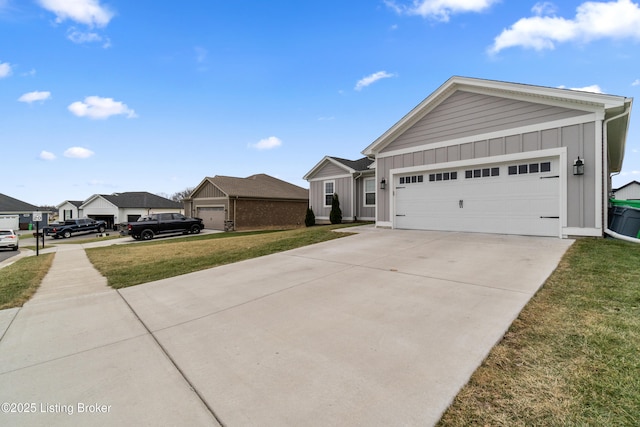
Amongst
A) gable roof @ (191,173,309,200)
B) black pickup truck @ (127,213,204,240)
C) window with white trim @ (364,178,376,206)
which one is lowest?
black pickup truck @ (127,213,204,240)

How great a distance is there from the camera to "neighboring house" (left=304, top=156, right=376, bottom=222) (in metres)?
16.6

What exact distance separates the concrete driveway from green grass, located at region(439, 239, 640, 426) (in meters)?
0.16

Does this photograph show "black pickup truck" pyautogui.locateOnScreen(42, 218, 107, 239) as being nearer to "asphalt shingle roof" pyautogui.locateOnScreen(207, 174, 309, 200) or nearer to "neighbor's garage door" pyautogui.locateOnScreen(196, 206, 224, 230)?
"neighbor's garage door" pyautogui.locateOnScreen(196, 206, 224, 230)

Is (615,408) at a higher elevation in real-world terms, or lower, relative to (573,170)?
lower

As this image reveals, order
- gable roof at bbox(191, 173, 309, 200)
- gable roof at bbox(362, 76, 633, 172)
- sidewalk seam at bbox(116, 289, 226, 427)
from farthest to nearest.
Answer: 1. gable roof at bbox(191, 173, 309, 200)
2. gable roof at bbox(362, 76, 633, 172)
3. sidewalk seam at bbox(116, 289, 226, 427)

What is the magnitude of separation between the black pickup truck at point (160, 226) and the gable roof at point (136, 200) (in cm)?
2105

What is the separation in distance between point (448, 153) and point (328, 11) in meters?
7.30

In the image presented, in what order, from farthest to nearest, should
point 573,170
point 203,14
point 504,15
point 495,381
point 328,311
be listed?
point 203,14
point 504,15
point 573,170
point 328,311
point 495,381

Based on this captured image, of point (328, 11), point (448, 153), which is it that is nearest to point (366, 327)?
point (448, 153)

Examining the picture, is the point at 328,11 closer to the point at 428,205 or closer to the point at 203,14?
the point at 203,14

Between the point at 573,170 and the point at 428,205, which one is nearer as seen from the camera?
the point at 573,170

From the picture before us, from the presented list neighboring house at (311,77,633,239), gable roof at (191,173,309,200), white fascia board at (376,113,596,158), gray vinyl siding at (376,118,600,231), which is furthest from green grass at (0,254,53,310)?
gable roof at (191,173,309,200)

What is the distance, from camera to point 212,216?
2455 centimetres

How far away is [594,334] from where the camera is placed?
2.79m
